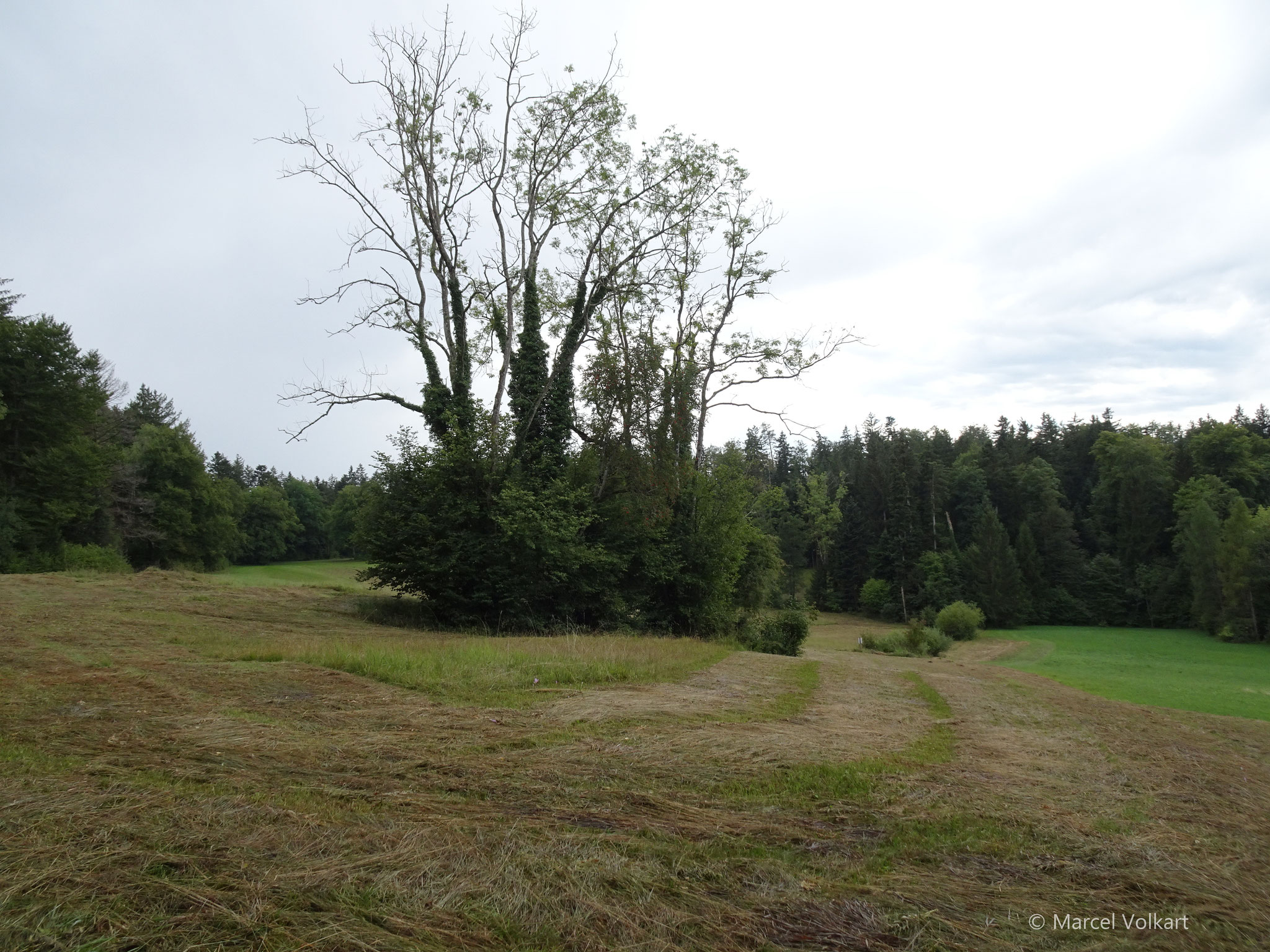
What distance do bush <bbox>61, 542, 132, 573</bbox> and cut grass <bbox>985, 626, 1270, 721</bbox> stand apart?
137ft

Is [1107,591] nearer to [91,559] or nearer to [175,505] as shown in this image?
[91,559]

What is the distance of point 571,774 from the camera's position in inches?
222

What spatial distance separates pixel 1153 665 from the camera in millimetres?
35969

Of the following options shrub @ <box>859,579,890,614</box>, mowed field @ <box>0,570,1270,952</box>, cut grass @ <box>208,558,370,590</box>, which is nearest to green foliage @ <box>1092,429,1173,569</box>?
shrub @ <box>859,579,890,614</box>

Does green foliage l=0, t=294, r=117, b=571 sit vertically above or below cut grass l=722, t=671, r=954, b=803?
above

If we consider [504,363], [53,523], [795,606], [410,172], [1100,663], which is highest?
[410,172]

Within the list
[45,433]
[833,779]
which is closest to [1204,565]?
[833,779]

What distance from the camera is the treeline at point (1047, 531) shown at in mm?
56312

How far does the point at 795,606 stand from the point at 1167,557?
55.8 meters

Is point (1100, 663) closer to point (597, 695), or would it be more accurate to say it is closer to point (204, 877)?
point (597, 695)

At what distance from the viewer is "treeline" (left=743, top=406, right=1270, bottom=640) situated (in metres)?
56.3

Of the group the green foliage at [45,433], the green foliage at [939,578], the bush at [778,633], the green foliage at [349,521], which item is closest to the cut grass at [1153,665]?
the green foliage at [939,578]

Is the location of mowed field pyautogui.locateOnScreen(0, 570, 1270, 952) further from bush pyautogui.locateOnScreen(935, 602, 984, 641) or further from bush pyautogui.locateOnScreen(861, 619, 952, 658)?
bush pyautogui.locateOnScreen(935, 602, 984, 641)

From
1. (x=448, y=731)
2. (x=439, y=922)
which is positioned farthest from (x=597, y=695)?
(x=439, y=922)
